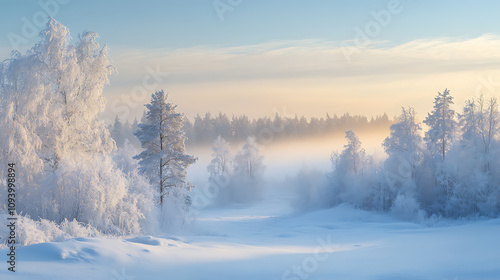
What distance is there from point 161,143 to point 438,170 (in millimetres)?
36608

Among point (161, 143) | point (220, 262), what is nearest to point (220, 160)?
point (161, 143)

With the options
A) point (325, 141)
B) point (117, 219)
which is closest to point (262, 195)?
point (325, 141)

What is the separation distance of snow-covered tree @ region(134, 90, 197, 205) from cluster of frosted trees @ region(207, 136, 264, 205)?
4893 centimetres

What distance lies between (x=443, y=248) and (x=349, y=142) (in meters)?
42.0

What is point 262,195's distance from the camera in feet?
278

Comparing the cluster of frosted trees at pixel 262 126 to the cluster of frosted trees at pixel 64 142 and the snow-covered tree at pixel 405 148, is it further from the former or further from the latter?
the cluster of frosted trees at pixel 64 142

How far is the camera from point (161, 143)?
2959 centimetres

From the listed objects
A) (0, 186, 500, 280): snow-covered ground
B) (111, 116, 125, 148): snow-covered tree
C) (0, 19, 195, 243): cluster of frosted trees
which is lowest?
(0, 186, 500, 280): snow-covered ground

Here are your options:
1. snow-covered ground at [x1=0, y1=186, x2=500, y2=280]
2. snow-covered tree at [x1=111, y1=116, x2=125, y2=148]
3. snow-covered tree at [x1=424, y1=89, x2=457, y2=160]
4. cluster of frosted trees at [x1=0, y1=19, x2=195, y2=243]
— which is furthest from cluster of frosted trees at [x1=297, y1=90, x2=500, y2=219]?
snow-covered tree at [x1=111, y1=116, x2=125, y2=148]

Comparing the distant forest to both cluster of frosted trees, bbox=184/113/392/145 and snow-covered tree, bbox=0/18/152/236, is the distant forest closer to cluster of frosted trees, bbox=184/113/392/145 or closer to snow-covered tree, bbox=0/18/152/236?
cluster of frosted trees, bbox=184/113/392/145

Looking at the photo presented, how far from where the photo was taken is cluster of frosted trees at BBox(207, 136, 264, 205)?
80.1 meters

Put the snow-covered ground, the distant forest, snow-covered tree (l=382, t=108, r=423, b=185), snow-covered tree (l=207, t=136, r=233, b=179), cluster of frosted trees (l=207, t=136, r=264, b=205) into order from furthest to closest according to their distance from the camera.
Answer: the distant forest → snow-covered tree (l=207, t=136, r=233, b=179) → cluster of frosted trees (l=207, t=136, r=264, b=205) → snow-covered tree (l=382, t=108, r=423, b=185) → the snow-covered ground

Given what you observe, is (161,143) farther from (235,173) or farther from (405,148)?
(235,173)

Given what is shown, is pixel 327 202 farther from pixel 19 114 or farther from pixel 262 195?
pixel 19 114
